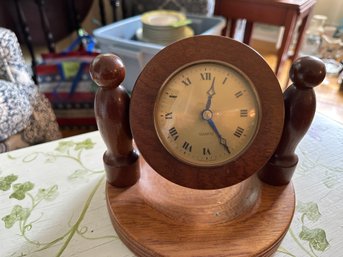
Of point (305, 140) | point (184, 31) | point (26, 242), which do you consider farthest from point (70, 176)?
point (184, 31)

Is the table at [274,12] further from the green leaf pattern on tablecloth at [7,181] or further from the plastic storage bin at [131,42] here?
the green leaf pattern on tablecloth at [7,181]

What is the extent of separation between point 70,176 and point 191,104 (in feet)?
1.11

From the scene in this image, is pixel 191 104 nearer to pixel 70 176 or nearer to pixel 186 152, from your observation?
pixel 186 152

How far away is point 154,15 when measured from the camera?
4.62 ft

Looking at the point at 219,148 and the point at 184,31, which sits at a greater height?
the point at 219,148

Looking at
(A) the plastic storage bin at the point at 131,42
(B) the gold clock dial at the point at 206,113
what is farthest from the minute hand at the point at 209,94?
(A) the plastic storage bin at the point at 131,42

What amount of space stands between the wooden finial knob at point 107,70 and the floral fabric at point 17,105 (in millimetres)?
684

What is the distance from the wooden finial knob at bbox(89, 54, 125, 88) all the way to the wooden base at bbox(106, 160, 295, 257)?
21cm

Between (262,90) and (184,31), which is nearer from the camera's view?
(262,90)

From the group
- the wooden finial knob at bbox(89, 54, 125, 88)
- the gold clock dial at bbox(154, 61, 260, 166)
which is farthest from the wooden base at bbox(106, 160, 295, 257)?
the wooden finial knob at bbox(89, 54, 125, 88)

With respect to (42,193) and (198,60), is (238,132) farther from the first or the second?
(42,193)

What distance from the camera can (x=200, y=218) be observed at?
1.67 feet

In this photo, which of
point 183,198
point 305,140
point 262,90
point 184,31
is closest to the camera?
point 262,90

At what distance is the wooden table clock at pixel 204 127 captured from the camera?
44 centimetres
